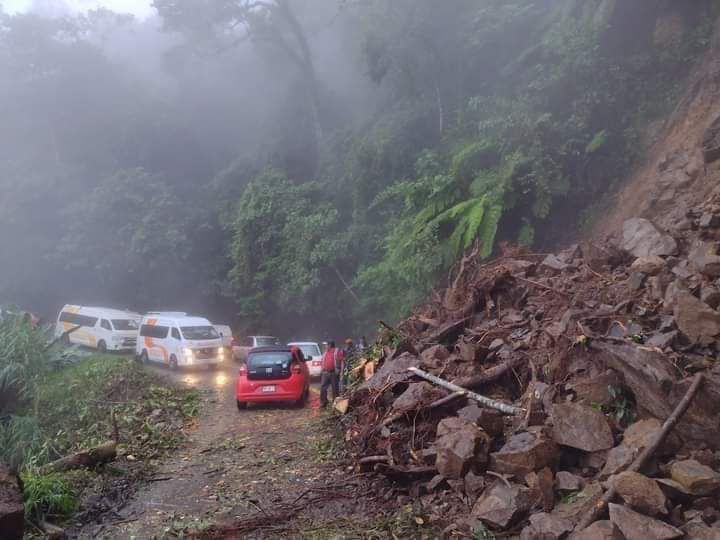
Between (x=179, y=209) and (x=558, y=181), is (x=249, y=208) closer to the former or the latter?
(x=179, y=209)

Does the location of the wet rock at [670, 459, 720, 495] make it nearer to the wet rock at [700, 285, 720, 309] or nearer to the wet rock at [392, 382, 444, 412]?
the wet rock at [700, 285, 720, 309]

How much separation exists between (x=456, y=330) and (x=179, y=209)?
1030 inches

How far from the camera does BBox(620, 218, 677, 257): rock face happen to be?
9.10 m

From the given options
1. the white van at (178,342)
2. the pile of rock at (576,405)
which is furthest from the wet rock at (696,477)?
the white van at (178,342)

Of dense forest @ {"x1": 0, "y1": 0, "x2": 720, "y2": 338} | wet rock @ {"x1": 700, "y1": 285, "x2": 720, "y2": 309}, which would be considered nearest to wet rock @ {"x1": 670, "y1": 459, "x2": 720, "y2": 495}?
wet rock @ {"x1": 700, "y1": 285, "x2": 720, "y2": 309}

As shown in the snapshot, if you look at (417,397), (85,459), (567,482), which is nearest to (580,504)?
(567,482)

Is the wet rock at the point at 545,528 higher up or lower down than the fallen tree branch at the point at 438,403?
lower down

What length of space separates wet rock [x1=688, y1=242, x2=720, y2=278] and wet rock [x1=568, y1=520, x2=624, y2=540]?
12.9 feet

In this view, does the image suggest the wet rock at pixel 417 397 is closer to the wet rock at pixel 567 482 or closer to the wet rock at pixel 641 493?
the wet rock at pixel 567 482

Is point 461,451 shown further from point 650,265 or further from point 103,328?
point 103,328

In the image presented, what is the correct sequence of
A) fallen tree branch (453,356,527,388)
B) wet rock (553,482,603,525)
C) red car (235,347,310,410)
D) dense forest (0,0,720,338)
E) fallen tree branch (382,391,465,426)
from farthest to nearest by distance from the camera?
dense forest (0,0,720,338) < red car (235,347,310,410) < fallen tree branch (453,356,527,388) < fallen tree branch (382,391,465,426) < wet rock (553,482,603,525)

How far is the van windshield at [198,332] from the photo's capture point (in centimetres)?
2120

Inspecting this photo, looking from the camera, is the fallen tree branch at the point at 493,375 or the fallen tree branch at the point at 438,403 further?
the fallen tree branch at the point at 493,375

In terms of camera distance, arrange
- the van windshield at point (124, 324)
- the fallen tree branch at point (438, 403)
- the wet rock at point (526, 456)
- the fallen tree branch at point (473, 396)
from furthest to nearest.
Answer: the van windshield at point (124, 324)
the fallen tree branch at point (438, 403)
the fallen tree branch at point (473, 396)
the wet rock at point (526, 456)
